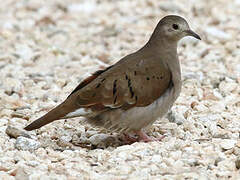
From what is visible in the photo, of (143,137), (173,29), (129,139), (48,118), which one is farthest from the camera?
(173,29)

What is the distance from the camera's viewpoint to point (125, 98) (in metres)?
5.89

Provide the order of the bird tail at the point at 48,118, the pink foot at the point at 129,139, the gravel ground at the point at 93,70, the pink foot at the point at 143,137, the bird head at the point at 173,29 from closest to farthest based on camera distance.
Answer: the gravel ground at the point at 93,70 → the bird tail at the point at 48,118 → the pink foot at the point at 143,137 → the pink foot at the point at 129,139 → the bird head at the point at 173,29

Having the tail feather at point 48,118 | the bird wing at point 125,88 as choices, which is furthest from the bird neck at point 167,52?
the tail feather at point 48,118

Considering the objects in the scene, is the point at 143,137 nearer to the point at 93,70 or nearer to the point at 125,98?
the point at 125,98

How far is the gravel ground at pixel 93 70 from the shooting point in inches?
A: 208

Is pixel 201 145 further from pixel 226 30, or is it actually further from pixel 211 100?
pixel 226 30

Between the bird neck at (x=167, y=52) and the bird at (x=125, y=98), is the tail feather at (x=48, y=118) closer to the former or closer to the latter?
the bird at (x=125, y=98)

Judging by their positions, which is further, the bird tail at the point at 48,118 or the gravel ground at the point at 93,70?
the bird tail at the point at 48,118

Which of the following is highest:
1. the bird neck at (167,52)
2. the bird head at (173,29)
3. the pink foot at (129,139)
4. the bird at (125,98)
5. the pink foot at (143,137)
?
the bird head at (173,29)

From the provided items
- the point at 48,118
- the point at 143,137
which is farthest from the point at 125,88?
the point at 48,118

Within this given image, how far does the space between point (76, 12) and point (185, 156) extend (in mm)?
5930

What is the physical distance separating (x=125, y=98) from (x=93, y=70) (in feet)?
7.66

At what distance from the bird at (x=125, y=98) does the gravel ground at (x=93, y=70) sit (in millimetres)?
267

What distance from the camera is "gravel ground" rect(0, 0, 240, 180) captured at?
5.29 meters
